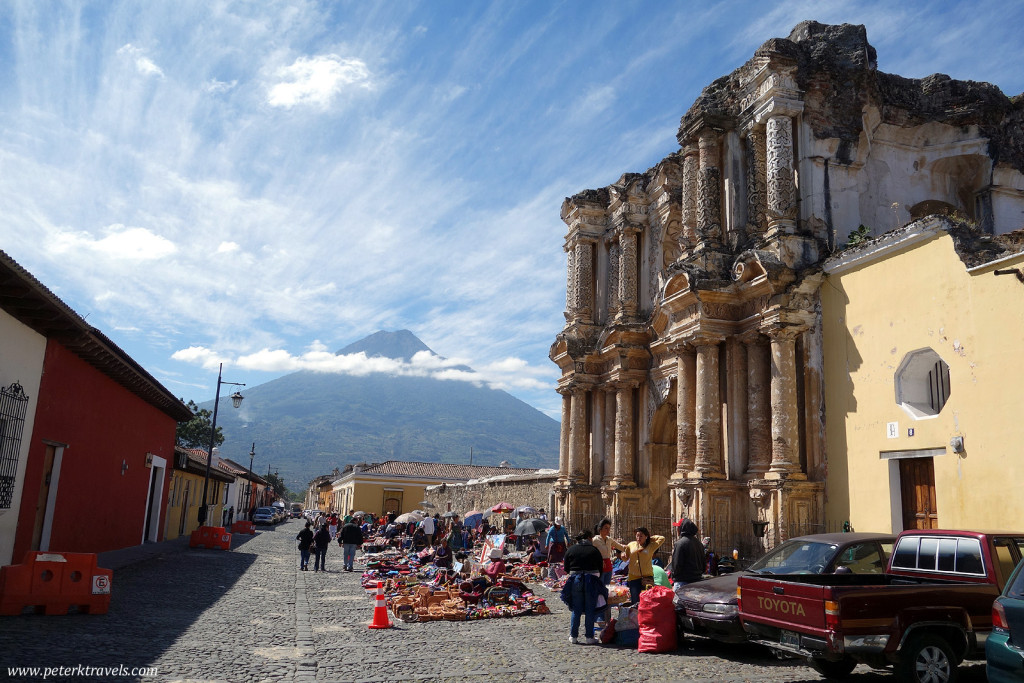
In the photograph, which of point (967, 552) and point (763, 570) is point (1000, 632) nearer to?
point (967, 552)

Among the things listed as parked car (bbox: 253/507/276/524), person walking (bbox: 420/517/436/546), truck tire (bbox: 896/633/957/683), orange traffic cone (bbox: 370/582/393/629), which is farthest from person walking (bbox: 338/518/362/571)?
parked car (bbox: 253/507/276/524)

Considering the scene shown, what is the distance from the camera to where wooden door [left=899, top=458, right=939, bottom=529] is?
12102 mm

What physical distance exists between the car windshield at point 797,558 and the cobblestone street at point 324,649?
0.98m

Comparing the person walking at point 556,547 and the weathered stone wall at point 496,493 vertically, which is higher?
the weathered stone wall at point 496,493

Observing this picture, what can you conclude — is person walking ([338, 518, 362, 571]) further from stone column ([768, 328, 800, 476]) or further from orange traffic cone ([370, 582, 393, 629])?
stone column ([768, 328, 800, 476])

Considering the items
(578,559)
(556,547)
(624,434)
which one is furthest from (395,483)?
(578,559)

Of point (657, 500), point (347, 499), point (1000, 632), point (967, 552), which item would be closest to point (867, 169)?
point (657, 500)

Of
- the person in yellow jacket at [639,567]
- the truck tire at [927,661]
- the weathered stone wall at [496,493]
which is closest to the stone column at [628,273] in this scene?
the weathered stone wall at [496,493]

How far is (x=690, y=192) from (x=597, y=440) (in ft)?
25.9

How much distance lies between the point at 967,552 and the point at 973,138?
40.8 ft

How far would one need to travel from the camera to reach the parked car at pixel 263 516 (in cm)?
5188

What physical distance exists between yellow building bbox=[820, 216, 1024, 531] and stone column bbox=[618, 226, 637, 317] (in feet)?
25.4

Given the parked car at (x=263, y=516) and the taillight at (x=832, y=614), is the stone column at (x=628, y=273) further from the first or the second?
the parked car at (x=263, y=516)

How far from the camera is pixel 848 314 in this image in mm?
13875
